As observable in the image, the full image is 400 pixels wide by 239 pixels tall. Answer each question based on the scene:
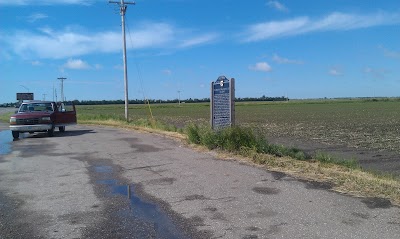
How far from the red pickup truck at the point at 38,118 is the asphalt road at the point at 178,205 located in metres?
10.5

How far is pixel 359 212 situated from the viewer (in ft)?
19.5

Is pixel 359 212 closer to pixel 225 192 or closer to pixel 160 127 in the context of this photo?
pixel 225 192

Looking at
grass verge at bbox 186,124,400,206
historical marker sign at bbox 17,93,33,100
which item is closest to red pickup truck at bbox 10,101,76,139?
grass verge at bbox 186,124,400,206

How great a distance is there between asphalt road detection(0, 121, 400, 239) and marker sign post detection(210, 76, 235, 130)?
321cm

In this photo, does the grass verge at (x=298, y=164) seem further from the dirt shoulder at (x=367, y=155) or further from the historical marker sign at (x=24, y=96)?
the historical marker sign at (x=24, y=96)

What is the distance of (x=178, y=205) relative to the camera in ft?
21.9

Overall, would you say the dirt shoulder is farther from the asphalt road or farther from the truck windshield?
the truck windshield

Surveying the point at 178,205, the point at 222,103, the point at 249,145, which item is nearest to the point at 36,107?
the point at 222,103

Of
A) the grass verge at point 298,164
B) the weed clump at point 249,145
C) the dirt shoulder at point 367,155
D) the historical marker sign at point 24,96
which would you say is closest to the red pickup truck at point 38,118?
the grass verge at point 298,164

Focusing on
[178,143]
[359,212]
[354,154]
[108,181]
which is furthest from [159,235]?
[354,154]

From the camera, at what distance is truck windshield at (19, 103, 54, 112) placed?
2160 centimetres

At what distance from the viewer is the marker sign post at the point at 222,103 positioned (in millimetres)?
13766

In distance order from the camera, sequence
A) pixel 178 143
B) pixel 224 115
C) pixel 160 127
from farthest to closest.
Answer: pixel 160 127, pixel 178 143, pixel 224 115

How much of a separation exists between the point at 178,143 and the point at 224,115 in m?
2.54
